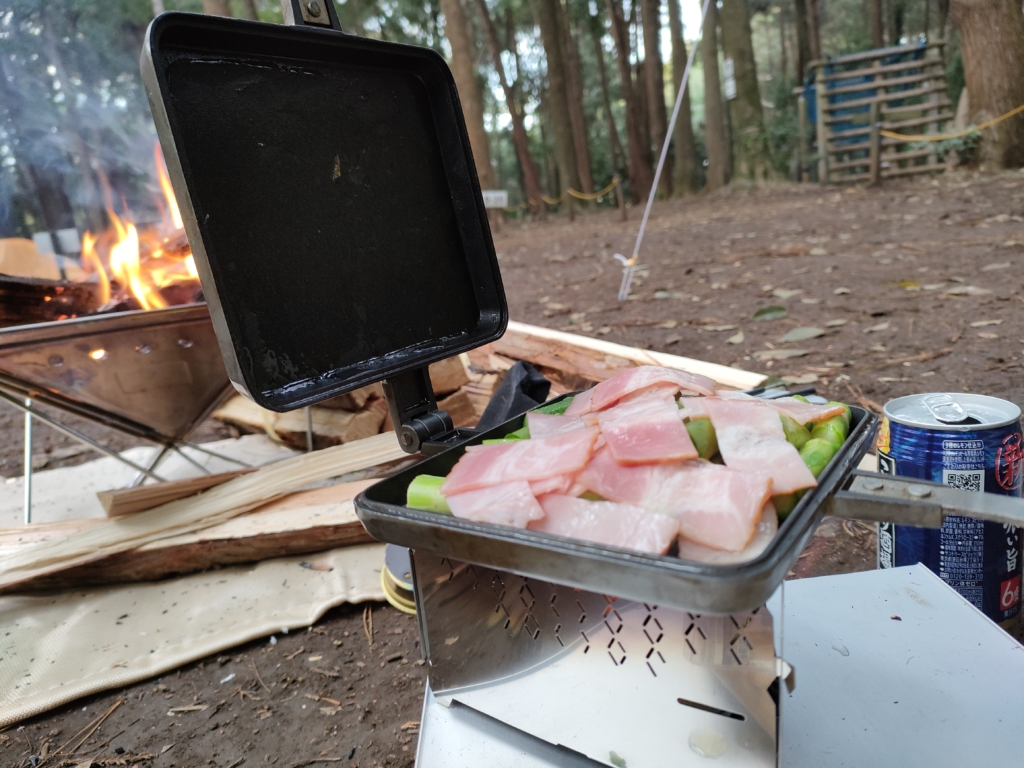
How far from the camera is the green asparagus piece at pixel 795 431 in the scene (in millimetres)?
1181

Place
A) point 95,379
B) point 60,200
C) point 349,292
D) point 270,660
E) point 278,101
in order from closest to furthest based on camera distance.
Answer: point 278,101 < point 349,292 < point 270,660 < point 95,379 < point 60,200

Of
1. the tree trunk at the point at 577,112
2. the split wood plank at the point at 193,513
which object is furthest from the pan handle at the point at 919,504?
the tree trunk at the point at 577,112

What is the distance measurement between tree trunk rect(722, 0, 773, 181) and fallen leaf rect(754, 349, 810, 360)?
1159 cm

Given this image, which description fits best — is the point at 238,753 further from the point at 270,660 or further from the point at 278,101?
the point at 278,101

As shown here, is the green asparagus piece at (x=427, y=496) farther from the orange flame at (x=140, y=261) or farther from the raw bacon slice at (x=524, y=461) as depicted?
the orange flame at (x=140, y=261)

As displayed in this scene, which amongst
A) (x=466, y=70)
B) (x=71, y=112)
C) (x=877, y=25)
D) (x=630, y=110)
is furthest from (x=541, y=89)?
(x=71, y=112)

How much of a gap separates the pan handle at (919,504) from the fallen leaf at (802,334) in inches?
130

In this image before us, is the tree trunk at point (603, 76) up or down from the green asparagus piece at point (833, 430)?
up

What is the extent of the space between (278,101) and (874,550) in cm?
214

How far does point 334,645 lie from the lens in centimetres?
216


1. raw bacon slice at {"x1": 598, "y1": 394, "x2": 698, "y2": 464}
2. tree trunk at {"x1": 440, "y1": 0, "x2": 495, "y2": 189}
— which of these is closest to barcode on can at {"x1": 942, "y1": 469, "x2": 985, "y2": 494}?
raw bacon slice at {"x1": 598, "y1": 394, "x2": 698, "y2": 464}

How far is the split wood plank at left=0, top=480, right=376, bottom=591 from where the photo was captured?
8.14ft

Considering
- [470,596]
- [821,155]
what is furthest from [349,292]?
[821,155]

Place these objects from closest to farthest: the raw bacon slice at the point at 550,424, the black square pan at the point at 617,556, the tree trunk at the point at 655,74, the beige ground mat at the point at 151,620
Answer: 1. the black square pan at the point at 617,556
2. the raw bacon slice at the point at 550,424
3. the beige ground mat at the point at 151,620
4. the tree trunk at the point at 655,74
